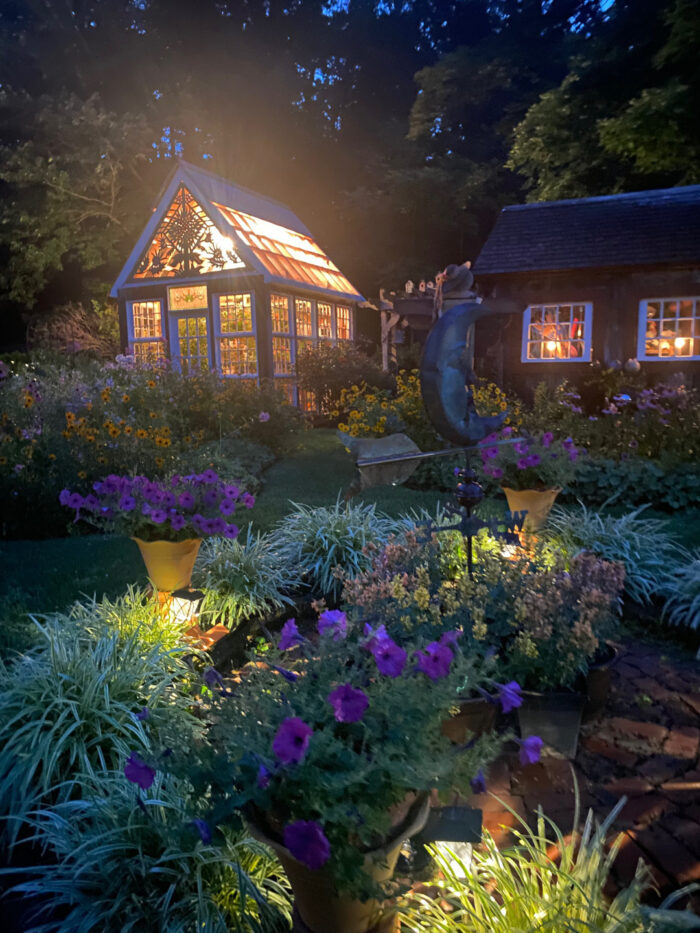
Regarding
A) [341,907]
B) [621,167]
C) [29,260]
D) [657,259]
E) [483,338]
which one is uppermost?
[621,167]

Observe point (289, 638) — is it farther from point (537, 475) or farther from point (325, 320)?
point (325, 320)

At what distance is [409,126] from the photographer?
24953 mm

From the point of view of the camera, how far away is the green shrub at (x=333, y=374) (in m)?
13.0

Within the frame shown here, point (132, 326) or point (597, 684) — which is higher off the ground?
point (132, 326)

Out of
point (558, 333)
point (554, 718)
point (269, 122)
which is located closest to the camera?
point (554, 718)

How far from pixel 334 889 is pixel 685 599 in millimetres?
3201

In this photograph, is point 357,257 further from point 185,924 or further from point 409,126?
point 185,924

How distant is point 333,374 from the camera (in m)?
13.1

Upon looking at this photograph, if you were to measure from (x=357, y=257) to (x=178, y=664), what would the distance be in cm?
2284

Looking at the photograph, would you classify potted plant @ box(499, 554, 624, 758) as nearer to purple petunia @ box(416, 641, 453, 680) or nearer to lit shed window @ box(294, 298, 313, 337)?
purple petunia @ box(416, 641, 453, 680)

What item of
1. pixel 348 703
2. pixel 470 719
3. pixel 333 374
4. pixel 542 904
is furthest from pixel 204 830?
pixel 333 374

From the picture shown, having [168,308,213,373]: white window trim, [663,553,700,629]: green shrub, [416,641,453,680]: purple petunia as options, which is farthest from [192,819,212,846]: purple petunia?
[168,308,213,373]: white window trim

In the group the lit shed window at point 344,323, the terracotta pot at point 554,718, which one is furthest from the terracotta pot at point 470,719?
the lit shed window at point 344,323

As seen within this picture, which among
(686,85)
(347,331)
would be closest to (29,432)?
(347,331)
